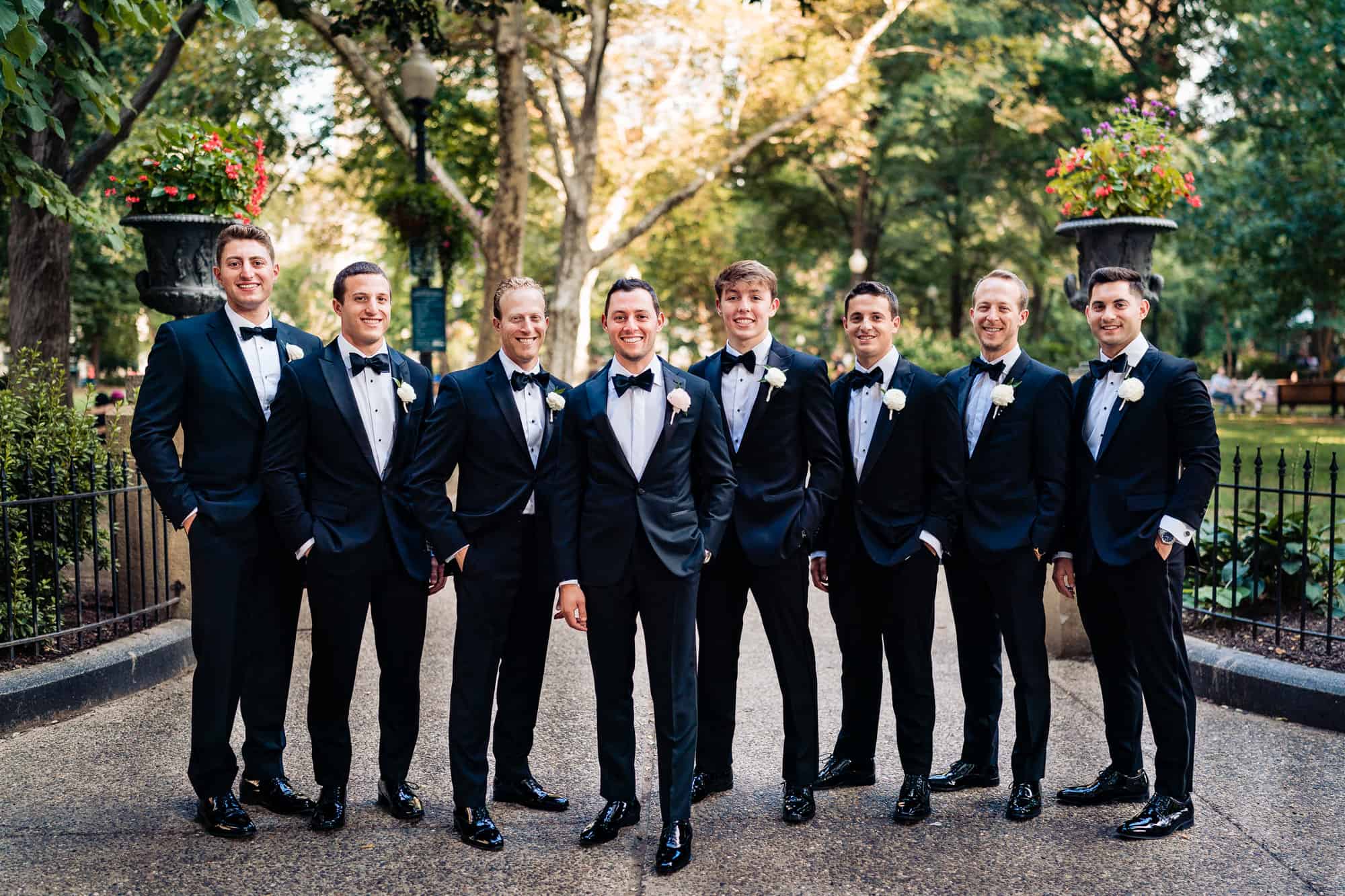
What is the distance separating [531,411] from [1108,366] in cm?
234

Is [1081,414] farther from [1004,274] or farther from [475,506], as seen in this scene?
[475,506]

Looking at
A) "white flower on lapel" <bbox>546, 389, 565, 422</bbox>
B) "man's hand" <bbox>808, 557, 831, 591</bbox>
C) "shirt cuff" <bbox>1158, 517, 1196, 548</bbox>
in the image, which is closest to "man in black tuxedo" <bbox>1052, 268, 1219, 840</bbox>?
"shirt cuff" <bbox>1158, 517, 1196, 548</bbox>

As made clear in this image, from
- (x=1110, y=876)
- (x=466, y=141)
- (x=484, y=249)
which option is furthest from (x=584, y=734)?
(x=466, y=141)

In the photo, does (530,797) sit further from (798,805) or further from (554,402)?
(554,402)

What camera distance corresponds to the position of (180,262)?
26.3ft

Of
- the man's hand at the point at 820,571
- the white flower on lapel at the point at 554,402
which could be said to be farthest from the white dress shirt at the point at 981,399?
the white flower on lapel at the point at 554,402

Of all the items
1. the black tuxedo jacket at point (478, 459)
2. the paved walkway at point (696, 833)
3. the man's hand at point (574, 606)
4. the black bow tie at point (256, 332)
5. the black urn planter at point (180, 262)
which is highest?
the black urn planter at point (180, 262)

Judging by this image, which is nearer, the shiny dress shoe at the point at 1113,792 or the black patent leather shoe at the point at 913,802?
the black patent leather shoe at the point at 913,802

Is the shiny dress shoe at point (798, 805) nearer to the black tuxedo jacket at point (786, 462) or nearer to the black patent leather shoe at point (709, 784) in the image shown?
the black patent leather shoe at point (709, 784)

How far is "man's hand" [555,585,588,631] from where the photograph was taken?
4.33 m

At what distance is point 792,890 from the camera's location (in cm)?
392

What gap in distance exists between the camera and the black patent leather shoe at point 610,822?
Result: 14.2ft

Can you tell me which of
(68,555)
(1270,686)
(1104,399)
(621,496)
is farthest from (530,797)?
(1270,686)

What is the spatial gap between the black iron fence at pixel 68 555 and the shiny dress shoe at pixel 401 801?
254 cm
